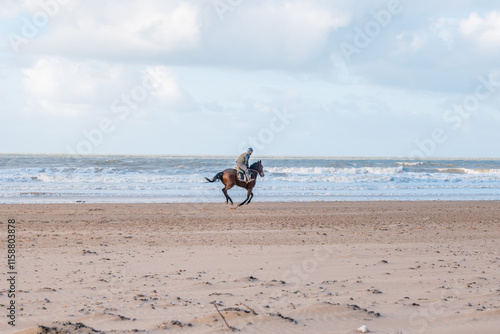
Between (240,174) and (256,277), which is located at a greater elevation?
(240,174)

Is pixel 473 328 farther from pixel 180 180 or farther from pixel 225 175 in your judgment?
pixel 180 180

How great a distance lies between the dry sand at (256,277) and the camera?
5.34 metres

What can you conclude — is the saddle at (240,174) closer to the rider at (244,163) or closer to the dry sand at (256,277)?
the rider at (244,163)

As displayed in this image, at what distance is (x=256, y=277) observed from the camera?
7.32 m

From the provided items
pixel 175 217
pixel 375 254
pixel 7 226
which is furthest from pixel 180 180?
pixel 375 254

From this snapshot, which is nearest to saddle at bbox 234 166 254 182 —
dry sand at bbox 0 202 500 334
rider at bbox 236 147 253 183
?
rider at bbox 236 147 253 183

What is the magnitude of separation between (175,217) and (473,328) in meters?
11.6

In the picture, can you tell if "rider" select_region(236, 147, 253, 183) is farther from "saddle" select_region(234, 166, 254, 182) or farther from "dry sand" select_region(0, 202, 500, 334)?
"dry sand" select_region(0, 202, 500, 334)

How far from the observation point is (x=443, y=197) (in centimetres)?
2584

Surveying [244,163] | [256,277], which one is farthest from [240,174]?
[256,277]

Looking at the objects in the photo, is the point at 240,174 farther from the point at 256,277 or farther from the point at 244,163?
the point at 256,277

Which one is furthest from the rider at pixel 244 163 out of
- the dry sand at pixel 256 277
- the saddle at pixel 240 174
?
the dry sand at pixel 256 277

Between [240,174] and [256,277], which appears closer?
[256,277]

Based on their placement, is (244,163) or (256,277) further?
(244,163)
